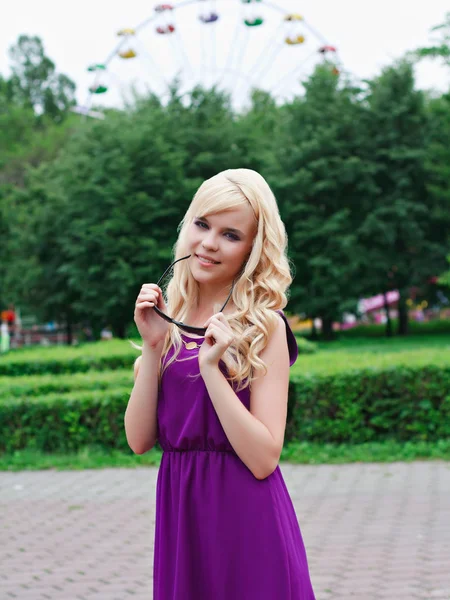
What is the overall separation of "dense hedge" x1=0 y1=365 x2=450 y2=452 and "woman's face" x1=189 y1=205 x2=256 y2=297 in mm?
6266

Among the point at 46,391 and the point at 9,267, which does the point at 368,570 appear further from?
the point at 9,267

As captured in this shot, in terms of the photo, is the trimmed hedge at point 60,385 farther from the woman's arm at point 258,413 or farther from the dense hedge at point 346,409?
the woman's arm at point 258,413

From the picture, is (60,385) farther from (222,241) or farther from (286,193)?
(286,193)

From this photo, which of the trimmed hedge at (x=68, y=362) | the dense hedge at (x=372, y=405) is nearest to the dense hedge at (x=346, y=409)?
the dense hedge at (x=372, y=405)

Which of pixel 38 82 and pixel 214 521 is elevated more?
pixel 38 82

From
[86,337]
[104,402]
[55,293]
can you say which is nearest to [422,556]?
[104,402]

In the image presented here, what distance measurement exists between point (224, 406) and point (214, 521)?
310mm

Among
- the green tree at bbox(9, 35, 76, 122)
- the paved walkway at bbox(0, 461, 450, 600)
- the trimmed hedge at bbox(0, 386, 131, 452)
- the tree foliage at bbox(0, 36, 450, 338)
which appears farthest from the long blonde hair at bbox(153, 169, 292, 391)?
the green tree at bbox(9, 35, 76, 122)

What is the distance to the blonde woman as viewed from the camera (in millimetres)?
2178

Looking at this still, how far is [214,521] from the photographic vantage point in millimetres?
2201

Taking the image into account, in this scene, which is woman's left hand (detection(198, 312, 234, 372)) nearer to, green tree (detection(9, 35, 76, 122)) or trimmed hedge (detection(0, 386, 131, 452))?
trimmed hedge (detection(0, 386, 131, 452))

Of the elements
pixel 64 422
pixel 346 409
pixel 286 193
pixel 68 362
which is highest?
pixel 286 193

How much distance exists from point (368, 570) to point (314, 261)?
23202 mm

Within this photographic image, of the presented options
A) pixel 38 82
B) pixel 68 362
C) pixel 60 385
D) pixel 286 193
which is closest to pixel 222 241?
pixel 60 385
